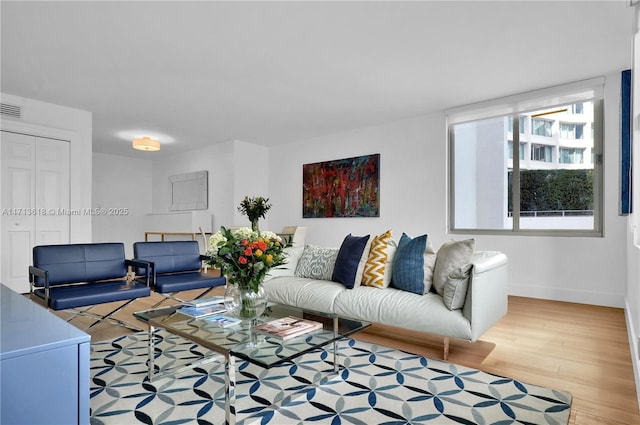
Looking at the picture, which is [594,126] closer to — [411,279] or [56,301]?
[411,279]

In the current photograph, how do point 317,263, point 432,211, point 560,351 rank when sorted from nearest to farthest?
point 560,351
point 317,263
point 432,211

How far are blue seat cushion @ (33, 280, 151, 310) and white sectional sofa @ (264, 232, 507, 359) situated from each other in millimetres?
1125

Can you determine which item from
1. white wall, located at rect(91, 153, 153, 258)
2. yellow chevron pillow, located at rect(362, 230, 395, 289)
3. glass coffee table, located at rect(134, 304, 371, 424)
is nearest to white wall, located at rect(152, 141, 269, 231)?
white wall, located at rect(91, 153, 153, 258)

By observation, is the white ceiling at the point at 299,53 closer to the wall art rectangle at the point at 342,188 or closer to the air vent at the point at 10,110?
the air vent at the point at 10,110

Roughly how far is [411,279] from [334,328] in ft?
3.23

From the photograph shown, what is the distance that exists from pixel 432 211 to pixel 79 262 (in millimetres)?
4459

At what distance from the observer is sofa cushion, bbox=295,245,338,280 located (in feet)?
11.5

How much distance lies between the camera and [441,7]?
9.53 feet

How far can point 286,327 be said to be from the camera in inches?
81.1

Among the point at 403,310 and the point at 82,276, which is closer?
the point at 403,310

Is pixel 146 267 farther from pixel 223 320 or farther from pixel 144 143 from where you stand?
pixel 144 143

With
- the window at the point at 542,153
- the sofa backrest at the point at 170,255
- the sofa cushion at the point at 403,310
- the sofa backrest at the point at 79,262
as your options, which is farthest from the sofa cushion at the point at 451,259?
the window at the point at 542,153

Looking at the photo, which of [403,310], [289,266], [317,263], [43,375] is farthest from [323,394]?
[289,266]

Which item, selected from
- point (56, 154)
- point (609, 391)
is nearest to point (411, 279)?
point (609, 391)
